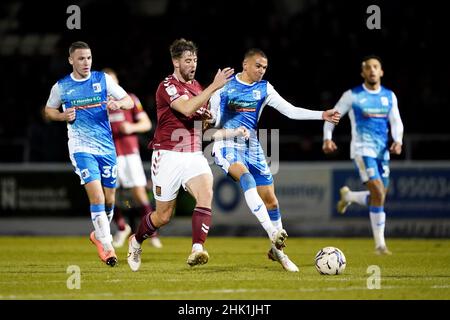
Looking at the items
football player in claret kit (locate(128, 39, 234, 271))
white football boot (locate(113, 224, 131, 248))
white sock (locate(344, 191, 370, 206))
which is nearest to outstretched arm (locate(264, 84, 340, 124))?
football player in claret kit (locate(128, 39, 234, 271))

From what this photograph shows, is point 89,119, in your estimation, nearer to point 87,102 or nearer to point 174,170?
point 87,102

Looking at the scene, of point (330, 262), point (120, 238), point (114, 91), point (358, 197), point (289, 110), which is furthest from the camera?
point (120, 238)

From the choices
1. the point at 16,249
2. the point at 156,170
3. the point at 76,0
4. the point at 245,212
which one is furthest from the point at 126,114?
the point at 76,0

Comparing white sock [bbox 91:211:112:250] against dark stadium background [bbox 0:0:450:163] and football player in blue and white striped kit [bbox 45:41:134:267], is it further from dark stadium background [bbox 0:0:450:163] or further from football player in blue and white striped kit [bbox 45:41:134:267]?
dark stadium background [bbox 0:0:450:163]

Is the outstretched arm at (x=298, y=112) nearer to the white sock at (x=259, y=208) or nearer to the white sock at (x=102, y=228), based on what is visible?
the white sock at (x=259, y=208)

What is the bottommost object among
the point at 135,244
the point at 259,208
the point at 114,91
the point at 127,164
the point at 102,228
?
the point at 135,244

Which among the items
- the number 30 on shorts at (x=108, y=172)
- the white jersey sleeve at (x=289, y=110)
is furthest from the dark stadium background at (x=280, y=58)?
the number 30 on shorts at (x=108, y=172)

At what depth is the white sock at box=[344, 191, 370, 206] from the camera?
14.7m

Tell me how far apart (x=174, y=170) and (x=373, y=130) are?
16.2 feet

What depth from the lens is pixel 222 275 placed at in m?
9.71

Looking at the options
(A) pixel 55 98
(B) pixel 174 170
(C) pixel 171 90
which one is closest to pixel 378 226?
(B) pixel 174 170

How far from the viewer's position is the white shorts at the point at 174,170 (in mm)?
9719

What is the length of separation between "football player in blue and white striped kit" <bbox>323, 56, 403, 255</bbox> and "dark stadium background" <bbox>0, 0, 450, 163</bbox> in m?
4.18

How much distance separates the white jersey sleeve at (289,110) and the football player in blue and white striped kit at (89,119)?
1.71m
